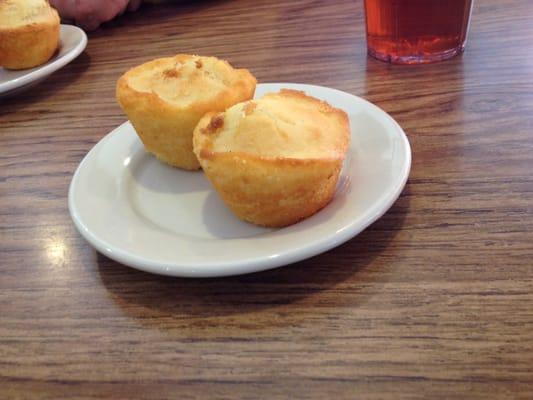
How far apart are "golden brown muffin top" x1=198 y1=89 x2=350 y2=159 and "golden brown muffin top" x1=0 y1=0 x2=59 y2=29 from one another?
676 millimetres

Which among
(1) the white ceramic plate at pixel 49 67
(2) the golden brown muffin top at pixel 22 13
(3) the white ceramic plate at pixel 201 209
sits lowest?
(1) the white ceramic plate at pixel 49 67

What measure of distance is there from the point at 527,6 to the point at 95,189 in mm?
1009

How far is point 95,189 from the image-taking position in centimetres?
67

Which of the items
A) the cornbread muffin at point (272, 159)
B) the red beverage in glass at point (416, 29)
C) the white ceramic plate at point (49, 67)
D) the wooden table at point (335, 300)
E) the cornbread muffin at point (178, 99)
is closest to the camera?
the wooden table at point (335, 300)

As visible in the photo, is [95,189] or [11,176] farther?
[11,176]

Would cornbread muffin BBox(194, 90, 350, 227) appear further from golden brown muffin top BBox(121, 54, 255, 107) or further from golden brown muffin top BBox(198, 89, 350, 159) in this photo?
golden brown muffin top BBox(121, 54, 255, 107)

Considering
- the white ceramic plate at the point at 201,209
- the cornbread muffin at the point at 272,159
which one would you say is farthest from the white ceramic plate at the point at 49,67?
the cornbread muffin at the point at 272,159

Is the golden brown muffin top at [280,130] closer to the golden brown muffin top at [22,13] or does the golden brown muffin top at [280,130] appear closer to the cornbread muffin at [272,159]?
the cornbread muffin at [272,159]

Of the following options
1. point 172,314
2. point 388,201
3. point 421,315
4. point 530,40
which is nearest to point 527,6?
point 530,40

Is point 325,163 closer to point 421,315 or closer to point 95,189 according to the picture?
point 421,315

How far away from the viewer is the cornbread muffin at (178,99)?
711mm

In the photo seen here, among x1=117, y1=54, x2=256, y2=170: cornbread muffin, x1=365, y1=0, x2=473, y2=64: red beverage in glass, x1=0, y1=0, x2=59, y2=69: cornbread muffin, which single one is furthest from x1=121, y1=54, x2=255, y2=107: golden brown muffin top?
A: x1=0, y1=0, x2=59, y2=69: cornbread muffin

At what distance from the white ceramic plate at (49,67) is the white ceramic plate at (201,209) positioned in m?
0.34

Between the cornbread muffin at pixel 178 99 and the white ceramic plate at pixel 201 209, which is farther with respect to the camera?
the cornbread muffin at pixel 178 99
